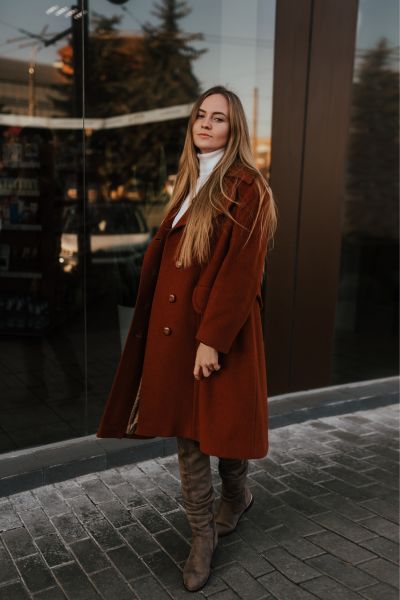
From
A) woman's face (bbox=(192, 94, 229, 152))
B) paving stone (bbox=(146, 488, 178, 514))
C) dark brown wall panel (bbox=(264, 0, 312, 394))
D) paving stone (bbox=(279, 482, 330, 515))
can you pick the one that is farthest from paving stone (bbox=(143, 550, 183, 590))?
dark brown wall panel (bbox=(264, 0, 312, 394))

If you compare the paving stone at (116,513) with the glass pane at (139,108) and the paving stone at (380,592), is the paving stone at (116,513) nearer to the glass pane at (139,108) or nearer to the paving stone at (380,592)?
the glass pane at (139,108)

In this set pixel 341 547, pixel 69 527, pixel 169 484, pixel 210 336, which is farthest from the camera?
pixel 169 484

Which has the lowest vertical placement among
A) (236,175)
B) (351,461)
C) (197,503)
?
(351,461)

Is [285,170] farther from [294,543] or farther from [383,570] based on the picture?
[383,570]

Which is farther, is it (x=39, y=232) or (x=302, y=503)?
(x=39, y=232)

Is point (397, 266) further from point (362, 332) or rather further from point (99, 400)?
point (99, 400)

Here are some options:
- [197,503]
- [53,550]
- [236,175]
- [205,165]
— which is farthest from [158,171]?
[53,550]

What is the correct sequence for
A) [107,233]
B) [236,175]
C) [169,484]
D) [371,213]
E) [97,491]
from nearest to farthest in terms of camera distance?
1. [236,175]
2. [97,491]
3. [169,484]
4. [107,233]
5. [371,213]

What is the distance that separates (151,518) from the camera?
10.5 feet

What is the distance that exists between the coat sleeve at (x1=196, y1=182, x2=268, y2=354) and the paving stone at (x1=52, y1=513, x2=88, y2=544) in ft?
4.43

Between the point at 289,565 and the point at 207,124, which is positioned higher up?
the point at 207,124

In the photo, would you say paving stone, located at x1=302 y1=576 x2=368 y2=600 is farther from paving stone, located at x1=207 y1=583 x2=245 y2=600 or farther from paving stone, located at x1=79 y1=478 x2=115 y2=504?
paving stone, located at x1=79 y1=478 x2=115 y2=504

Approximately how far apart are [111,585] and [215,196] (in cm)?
180

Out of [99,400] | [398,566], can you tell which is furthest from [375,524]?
[99,400]
